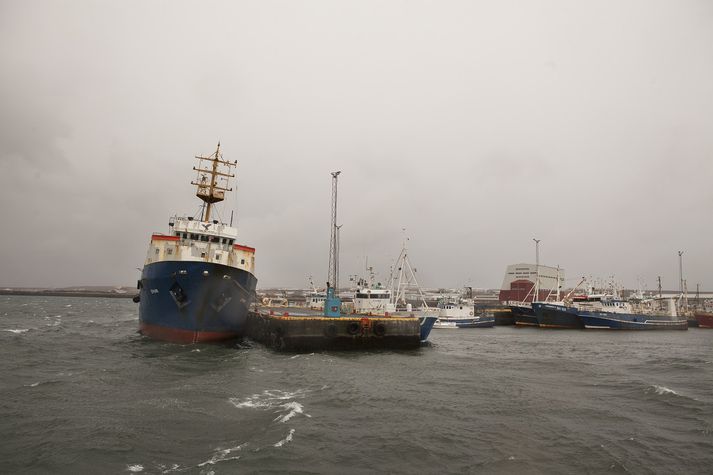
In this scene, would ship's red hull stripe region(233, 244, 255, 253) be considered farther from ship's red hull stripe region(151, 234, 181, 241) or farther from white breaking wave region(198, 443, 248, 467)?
white breaking wave region(198, 443, 248, 467)

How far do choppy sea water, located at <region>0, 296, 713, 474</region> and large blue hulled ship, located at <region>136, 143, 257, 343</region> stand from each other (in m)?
3.15

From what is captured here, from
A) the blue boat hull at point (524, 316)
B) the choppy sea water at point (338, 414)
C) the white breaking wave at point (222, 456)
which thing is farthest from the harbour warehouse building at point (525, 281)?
the white breaking wave at point (222, 456)

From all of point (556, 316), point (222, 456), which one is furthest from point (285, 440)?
point (556, 316)

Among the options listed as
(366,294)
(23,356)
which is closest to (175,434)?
(23,356)

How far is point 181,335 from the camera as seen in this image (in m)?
35.0

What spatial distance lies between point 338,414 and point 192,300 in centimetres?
1996

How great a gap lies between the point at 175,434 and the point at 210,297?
66.0ft

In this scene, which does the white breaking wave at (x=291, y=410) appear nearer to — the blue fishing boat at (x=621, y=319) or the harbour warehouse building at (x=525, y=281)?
the blue fishing boat at (x=621, y=319)

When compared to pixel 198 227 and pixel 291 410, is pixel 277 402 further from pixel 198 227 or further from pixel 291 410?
pixel 198 227

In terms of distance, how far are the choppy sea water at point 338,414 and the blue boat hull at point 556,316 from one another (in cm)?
4158

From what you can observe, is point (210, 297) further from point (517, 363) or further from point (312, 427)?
point (517, 363)

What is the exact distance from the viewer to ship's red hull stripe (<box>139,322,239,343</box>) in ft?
115

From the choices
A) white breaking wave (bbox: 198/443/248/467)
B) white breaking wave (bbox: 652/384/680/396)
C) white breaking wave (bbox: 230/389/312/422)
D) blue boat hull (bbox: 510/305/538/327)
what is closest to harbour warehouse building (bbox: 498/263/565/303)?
blue boat hull (bbox: 510/305/538/327)

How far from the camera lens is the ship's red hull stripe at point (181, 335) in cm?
A: 3497
